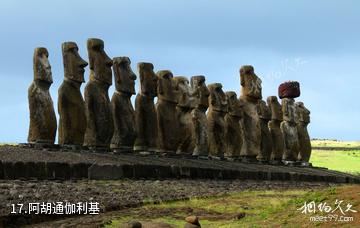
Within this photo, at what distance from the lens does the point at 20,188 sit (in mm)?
7992

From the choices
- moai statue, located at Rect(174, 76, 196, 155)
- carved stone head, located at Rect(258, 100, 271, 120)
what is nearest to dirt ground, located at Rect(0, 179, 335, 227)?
moai statue, located at Rect(174, 76, 196, 155)

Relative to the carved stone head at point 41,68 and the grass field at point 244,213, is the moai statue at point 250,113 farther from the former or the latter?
the grass field at point 244,213

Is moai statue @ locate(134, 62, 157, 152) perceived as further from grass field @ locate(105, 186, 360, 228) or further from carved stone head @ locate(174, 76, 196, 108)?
grass field @ locate(105, 186, 360, 228)

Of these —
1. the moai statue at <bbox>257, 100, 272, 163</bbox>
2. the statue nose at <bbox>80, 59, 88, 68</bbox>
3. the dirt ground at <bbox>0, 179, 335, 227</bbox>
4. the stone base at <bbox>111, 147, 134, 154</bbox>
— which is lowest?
the dirt ground at <bbox>0, 179, 335, 227</bbox>

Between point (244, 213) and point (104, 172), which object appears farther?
point (104, 172)

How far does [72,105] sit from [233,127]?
24.2 ft

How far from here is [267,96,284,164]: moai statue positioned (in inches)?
851

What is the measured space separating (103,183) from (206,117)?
9010mm

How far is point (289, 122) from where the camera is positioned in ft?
73.4

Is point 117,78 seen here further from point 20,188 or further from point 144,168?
point 20,188

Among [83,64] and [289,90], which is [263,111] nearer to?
[289,90]

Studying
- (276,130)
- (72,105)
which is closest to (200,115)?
(276,130)

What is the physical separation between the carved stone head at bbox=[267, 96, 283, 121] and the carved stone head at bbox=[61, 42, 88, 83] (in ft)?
32.4

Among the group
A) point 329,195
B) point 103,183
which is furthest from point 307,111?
point 329,195
